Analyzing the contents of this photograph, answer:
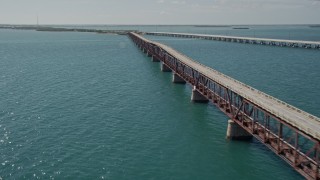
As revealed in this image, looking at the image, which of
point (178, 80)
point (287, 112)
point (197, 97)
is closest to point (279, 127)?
point (287, 112)

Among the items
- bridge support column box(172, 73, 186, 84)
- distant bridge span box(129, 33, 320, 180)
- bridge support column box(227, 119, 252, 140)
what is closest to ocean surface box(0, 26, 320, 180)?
bridge support column box(227, 119, 252, 140)

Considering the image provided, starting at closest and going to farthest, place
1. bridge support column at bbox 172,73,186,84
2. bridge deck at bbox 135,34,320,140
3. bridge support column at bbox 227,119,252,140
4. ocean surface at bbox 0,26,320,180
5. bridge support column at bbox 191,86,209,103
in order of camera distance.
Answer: bridge deck at bbox 135,34,320,140, ocean surface at bbox 0,26,320,180, bridge support column at bbox 227,119,252,140, bridge support column at bbox 191,86,209,103, bridge support column at bbox 172,73,186,84

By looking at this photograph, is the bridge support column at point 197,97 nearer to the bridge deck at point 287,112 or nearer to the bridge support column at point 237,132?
the bridge deck at point 287,112

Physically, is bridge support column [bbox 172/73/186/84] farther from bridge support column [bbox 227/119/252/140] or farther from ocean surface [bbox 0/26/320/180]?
bridge support column [bbox 227/119/252/140]

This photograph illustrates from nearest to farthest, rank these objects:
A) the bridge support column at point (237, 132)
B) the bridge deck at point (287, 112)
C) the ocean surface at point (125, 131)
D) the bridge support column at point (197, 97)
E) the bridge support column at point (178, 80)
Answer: the bridge deck at point (287, 112) < the ocean surface at point (125, 131) < the bridge support column at point (237, 132) < the bridge support column at point (197, 97) < the bridge support column at point (178, 80)

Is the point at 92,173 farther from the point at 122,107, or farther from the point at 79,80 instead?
the point at 79,80

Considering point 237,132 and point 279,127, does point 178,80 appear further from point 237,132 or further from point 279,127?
point 279,127

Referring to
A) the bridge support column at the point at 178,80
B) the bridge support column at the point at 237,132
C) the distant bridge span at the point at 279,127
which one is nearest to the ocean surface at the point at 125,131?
the bridge support column at the point at 237,132

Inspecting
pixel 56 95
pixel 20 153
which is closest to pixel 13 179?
pixel 20 153

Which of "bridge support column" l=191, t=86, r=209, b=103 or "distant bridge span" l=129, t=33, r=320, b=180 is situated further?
"bridge support column" l=191, t=86, r=209, b=103

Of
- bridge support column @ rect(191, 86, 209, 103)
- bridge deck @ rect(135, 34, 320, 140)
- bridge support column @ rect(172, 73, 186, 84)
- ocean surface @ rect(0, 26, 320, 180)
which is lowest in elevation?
ocean surface @ rect(0, 26, 320, 180)

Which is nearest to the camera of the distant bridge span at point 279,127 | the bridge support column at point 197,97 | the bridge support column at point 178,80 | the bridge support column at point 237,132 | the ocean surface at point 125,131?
the distant bridge span at point 279,127

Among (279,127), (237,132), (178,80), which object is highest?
(279,127)
